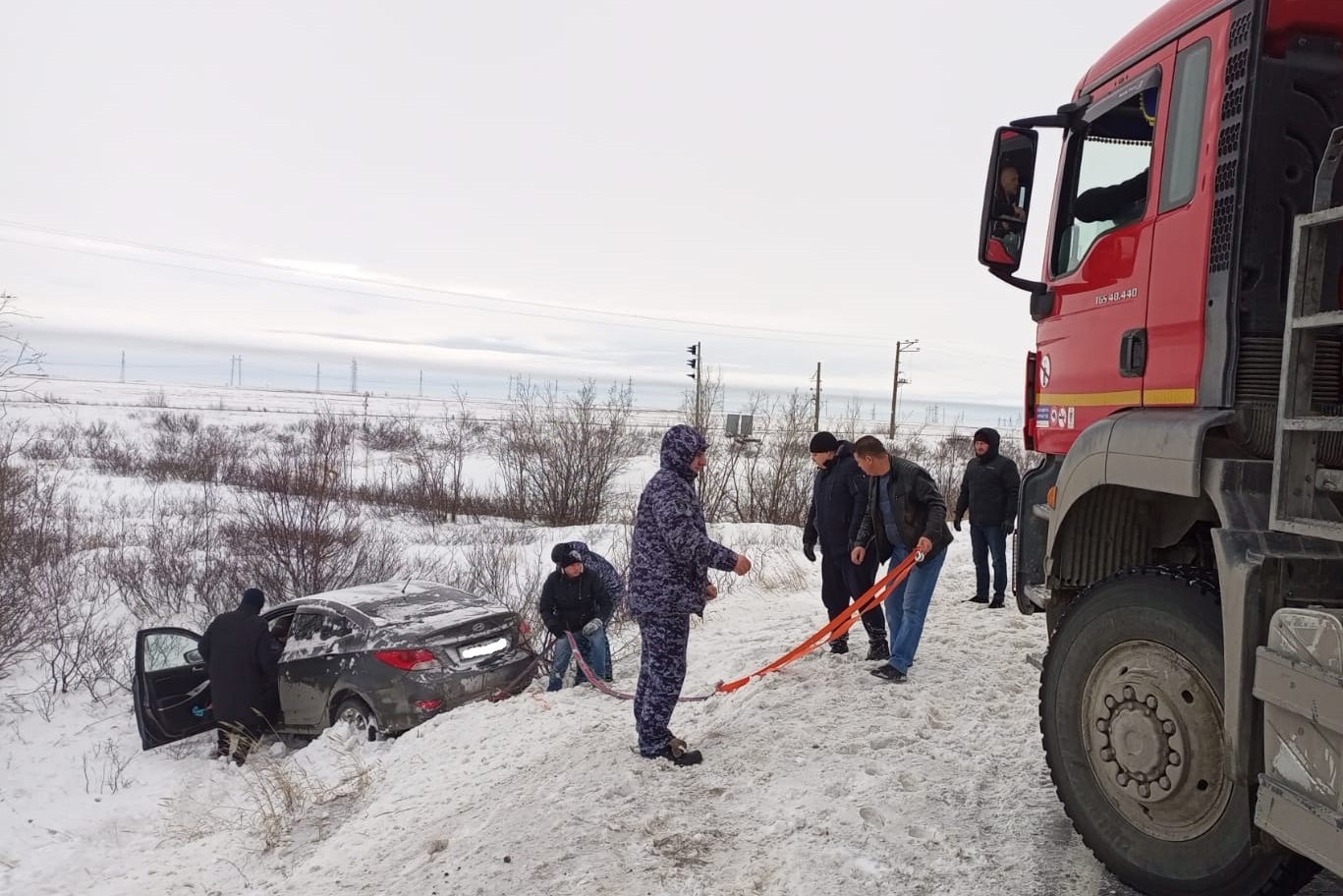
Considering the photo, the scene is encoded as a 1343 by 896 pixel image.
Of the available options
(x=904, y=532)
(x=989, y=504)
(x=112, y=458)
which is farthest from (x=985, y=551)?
(x=112, y=458)

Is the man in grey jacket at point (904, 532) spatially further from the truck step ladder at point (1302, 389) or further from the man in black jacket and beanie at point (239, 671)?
the man in black jacket and beanie at point (239, 671)

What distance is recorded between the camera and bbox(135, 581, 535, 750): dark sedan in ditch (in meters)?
7.28

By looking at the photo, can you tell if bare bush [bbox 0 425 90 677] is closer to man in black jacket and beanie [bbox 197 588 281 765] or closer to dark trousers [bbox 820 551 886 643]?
man in black jacket and beanie [bbox 197 588 281 765]

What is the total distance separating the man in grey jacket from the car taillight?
389cm

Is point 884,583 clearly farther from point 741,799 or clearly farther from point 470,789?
point 470,789

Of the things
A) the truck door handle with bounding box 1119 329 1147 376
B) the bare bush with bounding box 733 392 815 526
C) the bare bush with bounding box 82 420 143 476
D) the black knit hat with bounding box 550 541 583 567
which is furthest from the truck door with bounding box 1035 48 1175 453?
the bare bush with bounding box 82 420 143 476

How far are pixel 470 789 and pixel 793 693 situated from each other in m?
2.31

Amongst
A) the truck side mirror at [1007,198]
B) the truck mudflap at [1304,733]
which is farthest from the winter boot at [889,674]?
the truck mudflap at [1304,733]

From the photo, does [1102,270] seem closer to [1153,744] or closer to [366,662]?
[1153,744]

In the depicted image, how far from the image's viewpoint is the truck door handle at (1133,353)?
3.24m

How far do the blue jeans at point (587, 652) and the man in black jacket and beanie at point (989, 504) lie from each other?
4.24 metres

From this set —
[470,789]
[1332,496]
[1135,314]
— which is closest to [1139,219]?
[1135,314]

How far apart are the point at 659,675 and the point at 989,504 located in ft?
18.4

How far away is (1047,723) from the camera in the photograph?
3289mm
